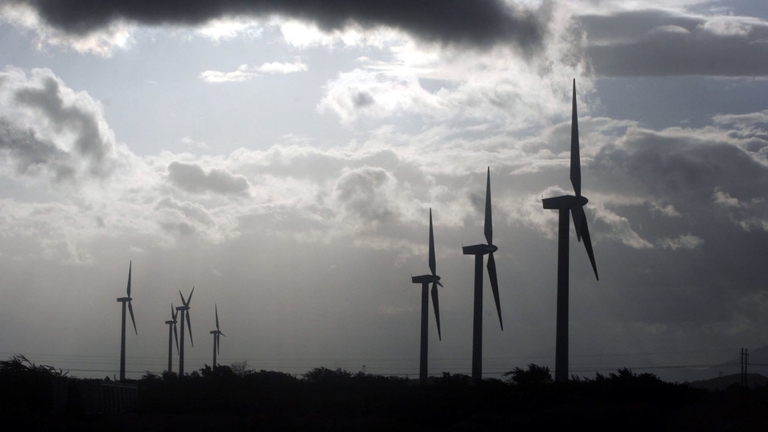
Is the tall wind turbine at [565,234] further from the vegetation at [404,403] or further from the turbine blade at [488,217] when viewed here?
the turbine blade at [488,217]

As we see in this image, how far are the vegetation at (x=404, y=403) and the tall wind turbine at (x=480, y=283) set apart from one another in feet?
29.2

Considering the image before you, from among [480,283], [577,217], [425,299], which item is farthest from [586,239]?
[425,299]

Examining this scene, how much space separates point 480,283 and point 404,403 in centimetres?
2545

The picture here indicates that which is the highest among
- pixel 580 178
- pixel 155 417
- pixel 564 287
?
pixel 580 178

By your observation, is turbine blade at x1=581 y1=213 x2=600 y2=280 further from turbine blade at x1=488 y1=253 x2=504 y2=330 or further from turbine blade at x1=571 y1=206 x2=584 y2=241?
turbine blade at x1=488 y1=253 x2=504 y2=330

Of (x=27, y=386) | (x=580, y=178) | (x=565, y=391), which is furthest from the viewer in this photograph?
(x=27, y=386)

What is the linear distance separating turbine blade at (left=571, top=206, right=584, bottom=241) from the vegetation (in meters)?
13.2

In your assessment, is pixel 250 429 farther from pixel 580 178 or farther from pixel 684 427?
pixel 580 178

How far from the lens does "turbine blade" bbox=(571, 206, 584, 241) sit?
63969mm

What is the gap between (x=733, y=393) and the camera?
1731 inches

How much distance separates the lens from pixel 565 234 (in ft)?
205

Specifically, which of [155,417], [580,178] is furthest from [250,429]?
[580,178]

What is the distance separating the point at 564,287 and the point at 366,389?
18.7m

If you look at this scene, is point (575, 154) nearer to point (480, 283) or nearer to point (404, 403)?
point (480, 283)
